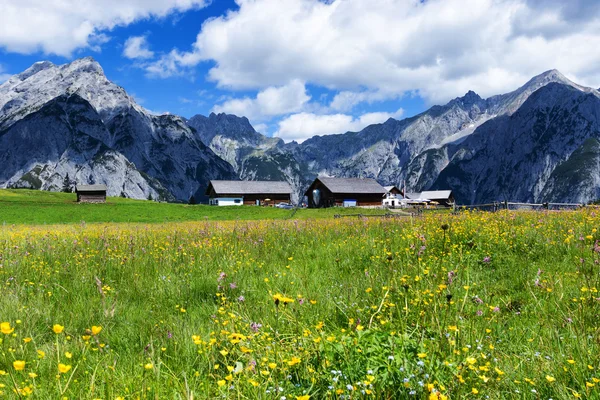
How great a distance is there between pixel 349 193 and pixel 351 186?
233cm

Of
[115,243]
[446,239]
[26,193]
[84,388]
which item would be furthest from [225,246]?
[26,193]

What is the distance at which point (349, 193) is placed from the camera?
9381 cm

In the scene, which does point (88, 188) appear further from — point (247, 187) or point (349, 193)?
point (349, 193)

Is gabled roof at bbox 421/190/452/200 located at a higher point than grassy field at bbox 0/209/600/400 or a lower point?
higher

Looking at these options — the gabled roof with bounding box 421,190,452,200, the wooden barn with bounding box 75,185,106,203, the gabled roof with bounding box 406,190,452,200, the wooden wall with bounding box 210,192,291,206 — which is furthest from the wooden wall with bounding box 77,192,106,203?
the gabled roof with bounding box 421,190,452,200

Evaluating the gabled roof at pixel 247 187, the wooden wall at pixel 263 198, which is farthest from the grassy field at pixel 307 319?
the wooden wall at pixel 263 198

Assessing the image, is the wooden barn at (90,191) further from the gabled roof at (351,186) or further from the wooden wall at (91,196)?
the gabled roof at (351,186)

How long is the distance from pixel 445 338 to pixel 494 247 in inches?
253

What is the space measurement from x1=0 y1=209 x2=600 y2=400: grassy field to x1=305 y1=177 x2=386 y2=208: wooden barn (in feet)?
269

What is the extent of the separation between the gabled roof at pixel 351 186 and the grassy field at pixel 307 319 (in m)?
82.3

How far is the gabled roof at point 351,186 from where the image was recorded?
9369 centimetres

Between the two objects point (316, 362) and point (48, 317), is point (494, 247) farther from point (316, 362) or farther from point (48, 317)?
point (48, 317)

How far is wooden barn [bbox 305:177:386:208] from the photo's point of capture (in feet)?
307

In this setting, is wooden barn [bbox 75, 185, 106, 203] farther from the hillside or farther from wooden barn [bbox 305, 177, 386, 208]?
wooden barn [bbox 305, 177, 386, 208]
